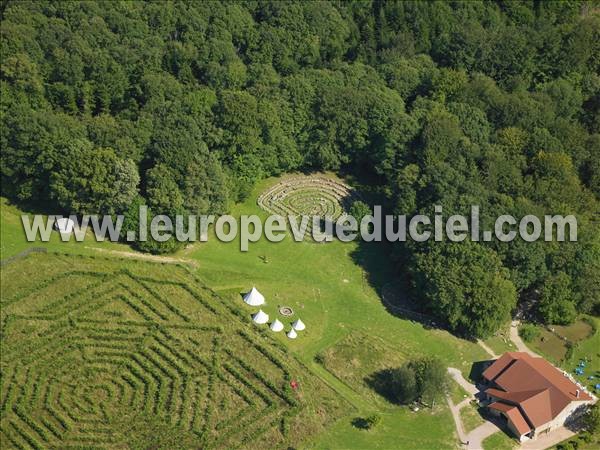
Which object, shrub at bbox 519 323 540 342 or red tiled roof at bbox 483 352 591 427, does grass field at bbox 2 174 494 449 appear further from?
shrub at bbox 519 323 540 342

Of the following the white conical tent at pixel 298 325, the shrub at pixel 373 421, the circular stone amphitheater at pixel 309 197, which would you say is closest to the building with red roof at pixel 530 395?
the shrub at pixel 373 421

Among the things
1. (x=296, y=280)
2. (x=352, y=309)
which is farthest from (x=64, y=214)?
(x=352, y=309)

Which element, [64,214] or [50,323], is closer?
[50,323]

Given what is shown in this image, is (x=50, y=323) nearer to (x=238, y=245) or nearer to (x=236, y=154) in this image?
(x=238, y=245)

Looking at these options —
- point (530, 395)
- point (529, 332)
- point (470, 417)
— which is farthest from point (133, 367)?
point (529, 332)

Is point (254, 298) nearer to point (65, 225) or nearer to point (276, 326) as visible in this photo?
point (276, 326)

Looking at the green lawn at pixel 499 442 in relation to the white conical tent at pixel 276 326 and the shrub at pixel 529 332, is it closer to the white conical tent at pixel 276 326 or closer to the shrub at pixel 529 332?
the shrub at pixel 529 332
